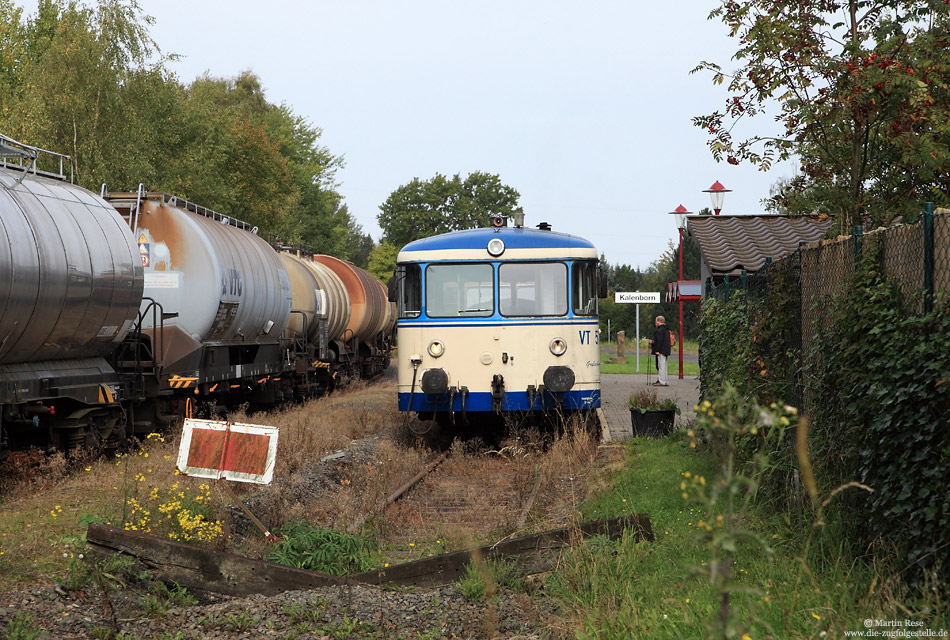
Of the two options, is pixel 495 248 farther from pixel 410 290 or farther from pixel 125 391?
pixel 125 391

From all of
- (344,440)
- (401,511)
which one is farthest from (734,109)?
(344,440)

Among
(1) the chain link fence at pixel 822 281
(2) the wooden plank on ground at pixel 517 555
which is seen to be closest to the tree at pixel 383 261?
(1) the chain link fence at pixel 822 281

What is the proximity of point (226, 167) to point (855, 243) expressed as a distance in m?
35.5

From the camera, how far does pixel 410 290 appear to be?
42.7ft

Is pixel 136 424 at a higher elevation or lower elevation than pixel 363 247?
lower

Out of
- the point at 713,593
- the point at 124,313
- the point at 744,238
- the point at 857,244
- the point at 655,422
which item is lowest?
the point at 713,593

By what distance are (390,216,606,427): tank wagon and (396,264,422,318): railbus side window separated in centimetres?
1

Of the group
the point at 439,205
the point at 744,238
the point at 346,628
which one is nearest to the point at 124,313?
the point at 346,628

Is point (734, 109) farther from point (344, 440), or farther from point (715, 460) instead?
point (344, 440)

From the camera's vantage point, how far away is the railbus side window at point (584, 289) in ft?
42.3

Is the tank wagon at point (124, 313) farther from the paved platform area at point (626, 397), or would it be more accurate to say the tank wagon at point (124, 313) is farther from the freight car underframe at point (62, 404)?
the paved platform area at point (626, 397)

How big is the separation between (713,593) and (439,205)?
76446 mm

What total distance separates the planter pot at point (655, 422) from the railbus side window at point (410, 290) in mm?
3572

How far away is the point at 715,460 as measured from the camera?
32.6 ft
